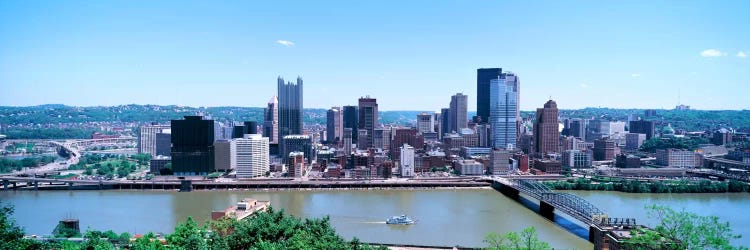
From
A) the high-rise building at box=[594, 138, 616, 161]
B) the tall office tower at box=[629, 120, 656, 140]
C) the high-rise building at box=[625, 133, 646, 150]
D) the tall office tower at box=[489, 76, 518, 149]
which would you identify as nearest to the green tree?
the tall office tower at box=[489, 76, 518, 149]

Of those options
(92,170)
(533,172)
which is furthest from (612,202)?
(92,170)

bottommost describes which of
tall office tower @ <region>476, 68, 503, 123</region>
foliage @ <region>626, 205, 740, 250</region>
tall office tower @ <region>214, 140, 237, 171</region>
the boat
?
the boat

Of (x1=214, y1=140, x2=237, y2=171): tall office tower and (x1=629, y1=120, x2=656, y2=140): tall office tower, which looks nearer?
(x1=214, y1=140, x2=237, y2=171): tall office tower

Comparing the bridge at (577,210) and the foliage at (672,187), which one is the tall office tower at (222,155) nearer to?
the bridge at (577,210)

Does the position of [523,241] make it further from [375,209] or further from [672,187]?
[672,187]

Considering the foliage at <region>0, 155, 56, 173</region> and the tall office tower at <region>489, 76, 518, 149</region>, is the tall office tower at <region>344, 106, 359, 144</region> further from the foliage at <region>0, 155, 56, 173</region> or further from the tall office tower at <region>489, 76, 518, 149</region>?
the foliage at <region>0, 155, 56, 173</region>

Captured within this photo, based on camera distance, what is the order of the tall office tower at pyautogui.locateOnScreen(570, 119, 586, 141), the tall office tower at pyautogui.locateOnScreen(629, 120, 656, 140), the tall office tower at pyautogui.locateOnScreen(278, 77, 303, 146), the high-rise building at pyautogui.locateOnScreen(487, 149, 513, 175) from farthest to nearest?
the tall office tower at pyautogui.locateOnScreen(570, 119, 586, 141), the tall office tower at pyautogui.locateOnScreen(629, 120, 656, 140), the tall office tower at pyautogui.locateOnScreen(278, 77, 303, 146), the high-rise building at pyautogui.locateOnScreen(487, 149, 513, 175)

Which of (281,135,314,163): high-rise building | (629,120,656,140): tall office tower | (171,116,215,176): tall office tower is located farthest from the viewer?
(629,120,656,140): tall office tower
